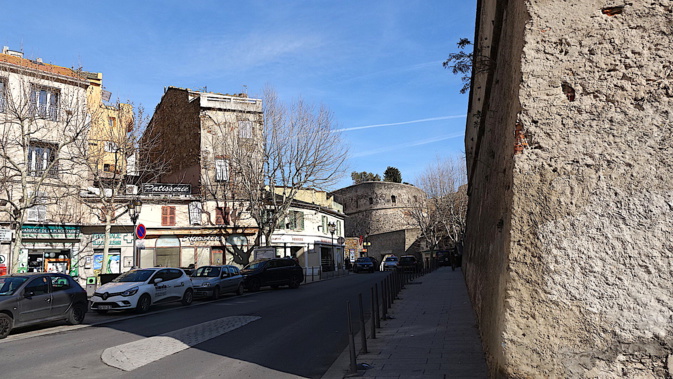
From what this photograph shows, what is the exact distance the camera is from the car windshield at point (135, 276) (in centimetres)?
1703

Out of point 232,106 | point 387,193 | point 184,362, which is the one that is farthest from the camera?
point 387,193

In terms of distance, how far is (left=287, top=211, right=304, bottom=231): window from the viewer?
4222 centimetres

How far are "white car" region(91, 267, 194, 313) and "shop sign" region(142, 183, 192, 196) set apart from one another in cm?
1677

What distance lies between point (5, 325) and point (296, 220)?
3221 centimetres

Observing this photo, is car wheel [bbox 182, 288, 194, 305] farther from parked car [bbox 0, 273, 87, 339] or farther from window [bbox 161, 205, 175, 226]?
window [bbox 161, 205, 175, 226]

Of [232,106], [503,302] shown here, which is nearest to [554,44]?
[503,302]

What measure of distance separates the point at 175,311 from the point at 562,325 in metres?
14.1

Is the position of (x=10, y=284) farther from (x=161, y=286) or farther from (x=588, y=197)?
(x=588, y=197)

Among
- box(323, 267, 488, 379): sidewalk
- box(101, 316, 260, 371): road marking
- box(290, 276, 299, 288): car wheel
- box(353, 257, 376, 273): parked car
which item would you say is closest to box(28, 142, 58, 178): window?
box(290, 276, 299, 288): car wheel

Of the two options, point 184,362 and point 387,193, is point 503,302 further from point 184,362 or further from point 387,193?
point 387,193

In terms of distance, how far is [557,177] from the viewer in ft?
16.2

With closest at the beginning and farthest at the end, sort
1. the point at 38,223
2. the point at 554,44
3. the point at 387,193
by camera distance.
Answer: the point at 554,44, the point at 38,223, the point at 387,193

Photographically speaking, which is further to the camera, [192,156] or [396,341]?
[192,156]

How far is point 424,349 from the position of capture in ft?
26.6
